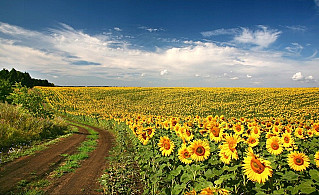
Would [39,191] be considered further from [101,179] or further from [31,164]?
[31,164]

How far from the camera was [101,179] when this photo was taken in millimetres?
5621

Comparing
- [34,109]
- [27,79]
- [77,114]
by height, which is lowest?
[77,114]

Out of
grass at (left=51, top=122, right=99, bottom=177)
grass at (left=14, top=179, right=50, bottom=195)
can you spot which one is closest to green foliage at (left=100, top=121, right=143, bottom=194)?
grass at (left=51, top=122, right=99, bottom=177)

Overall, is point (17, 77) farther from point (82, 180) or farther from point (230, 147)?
point (230, 147)

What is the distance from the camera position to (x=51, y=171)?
6035 mm

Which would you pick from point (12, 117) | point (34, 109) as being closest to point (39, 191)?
point (12, 117)

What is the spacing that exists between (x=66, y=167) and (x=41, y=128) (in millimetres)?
6484

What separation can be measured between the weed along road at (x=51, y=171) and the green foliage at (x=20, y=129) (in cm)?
219

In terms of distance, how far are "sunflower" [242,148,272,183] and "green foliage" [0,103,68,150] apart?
9957 mm

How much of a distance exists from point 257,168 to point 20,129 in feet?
38.5

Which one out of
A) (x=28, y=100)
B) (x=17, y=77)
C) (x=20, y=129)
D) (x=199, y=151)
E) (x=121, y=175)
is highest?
(x=17, y=77)

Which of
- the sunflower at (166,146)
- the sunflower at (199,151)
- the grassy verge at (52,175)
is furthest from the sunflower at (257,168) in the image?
the grassy verge at (52,175)

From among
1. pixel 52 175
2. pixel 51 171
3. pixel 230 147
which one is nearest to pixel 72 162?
pixel 51 171

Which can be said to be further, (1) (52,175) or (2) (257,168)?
(1) (52,175)
